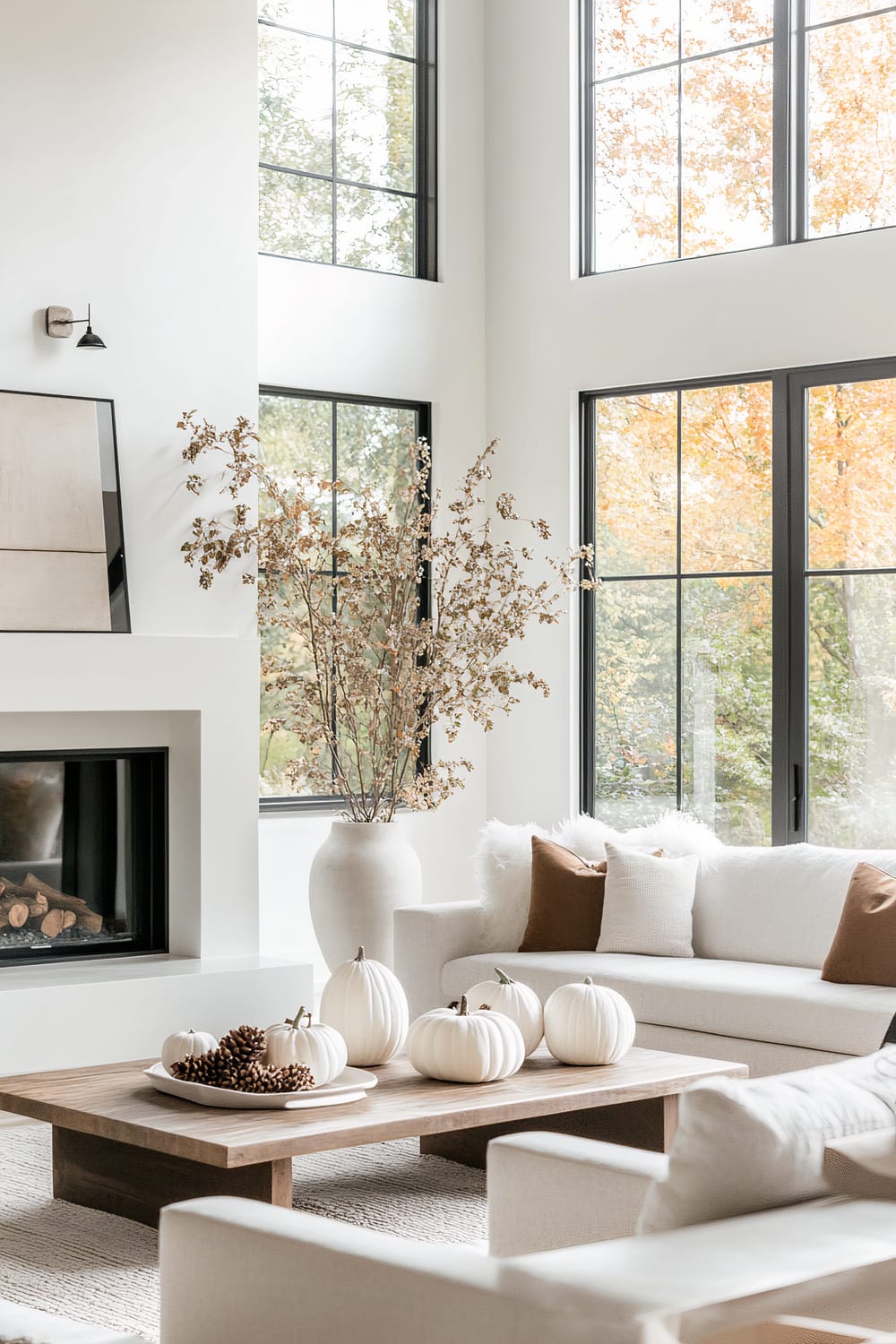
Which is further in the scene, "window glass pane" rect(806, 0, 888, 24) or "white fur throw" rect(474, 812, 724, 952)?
"window glass pane" rect(806, 0, 888, 24)

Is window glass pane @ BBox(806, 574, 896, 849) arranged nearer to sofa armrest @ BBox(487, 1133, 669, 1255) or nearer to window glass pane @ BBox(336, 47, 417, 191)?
window glass pane @ BBox(336, 47, 417, 191)

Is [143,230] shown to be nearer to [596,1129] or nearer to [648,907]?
[648,907]

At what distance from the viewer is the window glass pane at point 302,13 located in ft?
22.8

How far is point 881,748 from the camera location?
6273 mm

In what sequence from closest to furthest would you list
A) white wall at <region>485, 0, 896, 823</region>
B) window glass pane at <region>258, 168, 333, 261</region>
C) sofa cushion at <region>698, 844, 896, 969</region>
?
sofa cushion at <region>698, 844, 896, 969</region> → white wall at <region>485, 0, 896, 823</region> → window glass pane at <region>258, 168, 333, 261</region>

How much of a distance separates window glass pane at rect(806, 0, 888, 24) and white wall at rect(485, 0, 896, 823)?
3.02ft

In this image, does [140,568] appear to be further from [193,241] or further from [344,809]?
[344,809]

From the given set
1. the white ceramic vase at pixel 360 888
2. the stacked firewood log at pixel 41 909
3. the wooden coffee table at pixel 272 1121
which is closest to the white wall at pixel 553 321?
the white ceramic vase at pixel 360 888

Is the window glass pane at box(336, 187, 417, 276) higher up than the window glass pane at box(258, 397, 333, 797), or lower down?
higher up

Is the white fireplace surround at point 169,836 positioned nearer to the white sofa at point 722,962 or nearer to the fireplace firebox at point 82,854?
the fireplace firebox at point 82,854

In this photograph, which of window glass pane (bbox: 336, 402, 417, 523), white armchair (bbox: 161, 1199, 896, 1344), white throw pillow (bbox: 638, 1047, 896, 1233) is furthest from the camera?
window glass pane (bbox: 336, 402, 417, 523)

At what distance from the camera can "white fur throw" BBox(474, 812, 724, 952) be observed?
5.53 meters

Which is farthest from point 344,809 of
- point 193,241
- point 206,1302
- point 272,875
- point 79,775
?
point 206,1302

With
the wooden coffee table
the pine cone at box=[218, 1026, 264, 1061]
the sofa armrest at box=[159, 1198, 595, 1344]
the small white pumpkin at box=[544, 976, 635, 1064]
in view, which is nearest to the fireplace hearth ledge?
the wooden coffee table
